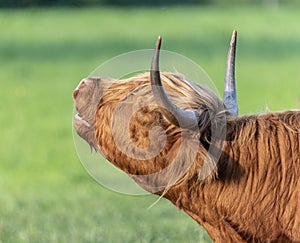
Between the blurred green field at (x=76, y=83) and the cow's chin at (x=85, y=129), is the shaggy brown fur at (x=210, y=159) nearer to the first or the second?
the cow's chin at (x=85, y=129)

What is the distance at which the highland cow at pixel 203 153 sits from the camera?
5000 millimetres

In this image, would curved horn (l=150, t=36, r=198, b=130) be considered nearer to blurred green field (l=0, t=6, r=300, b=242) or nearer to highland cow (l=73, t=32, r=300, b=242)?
highland cow (l=73, t=32, r=300, b=242)

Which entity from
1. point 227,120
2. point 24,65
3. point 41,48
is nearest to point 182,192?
point 227,120

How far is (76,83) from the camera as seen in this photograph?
24.3m

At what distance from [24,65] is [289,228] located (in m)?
24.0

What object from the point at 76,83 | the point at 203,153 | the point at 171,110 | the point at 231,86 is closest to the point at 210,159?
the point at 203,153

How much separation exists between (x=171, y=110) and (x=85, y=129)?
0.61 metres

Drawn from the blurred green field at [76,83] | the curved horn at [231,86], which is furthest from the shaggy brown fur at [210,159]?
the blurred green field at [76,83]

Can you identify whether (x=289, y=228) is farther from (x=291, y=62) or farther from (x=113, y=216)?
(x=291, y=62)

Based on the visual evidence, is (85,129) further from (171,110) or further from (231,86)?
(231,86)

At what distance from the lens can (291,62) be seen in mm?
29469

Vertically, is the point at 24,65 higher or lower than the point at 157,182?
lower

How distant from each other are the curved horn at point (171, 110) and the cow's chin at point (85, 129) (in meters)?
0.52

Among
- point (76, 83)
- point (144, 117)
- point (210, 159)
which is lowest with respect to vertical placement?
point (76, 83)
